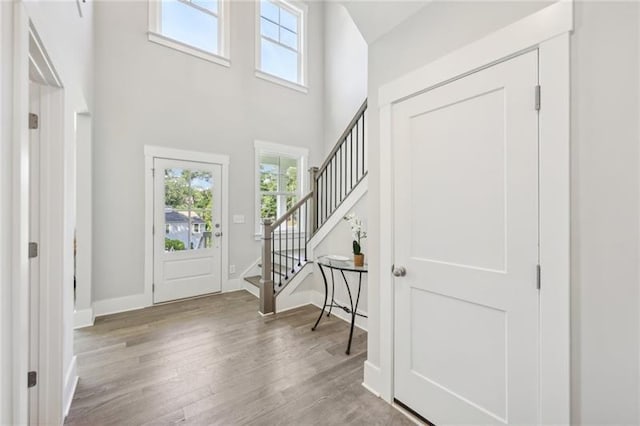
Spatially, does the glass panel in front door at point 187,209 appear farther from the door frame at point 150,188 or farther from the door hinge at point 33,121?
the door hinge at point 33,121

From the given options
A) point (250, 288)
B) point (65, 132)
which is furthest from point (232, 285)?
point (65, 132)

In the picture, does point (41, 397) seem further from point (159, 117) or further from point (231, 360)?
point (159, 117)

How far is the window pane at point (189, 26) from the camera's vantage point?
3.96 meters

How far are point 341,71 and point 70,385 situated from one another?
541cm

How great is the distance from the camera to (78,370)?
2217 millimetres

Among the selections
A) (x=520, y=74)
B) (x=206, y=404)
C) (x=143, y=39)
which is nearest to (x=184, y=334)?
(x=206, y=404)

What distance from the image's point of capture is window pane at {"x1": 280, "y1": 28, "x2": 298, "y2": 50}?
5121mm

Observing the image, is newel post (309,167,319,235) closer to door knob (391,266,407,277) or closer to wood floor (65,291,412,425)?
wood floor (65,291,412,425)

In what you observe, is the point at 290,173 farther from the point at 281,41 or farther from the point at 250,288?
the point at 281,41

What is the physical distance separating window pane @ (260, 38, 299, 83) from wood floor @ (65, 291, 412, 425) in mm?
4081

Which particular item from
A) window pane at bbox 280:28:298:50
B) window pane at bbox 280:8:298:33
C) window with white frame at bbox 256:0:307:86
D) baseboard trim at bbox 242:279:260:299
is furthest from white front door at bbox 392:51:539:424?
window pane at bbox 280:8:298:33

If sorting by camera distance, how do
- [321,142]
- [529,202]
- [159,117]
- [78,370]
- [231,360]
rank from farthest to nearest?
1. [321,142]
2. [159,117]
3. [231,360]
4. [78,370]
5. [529,202]

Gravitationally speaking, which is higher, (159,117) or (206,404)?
(159,117)

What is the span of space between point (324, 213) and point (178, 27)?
337cm
